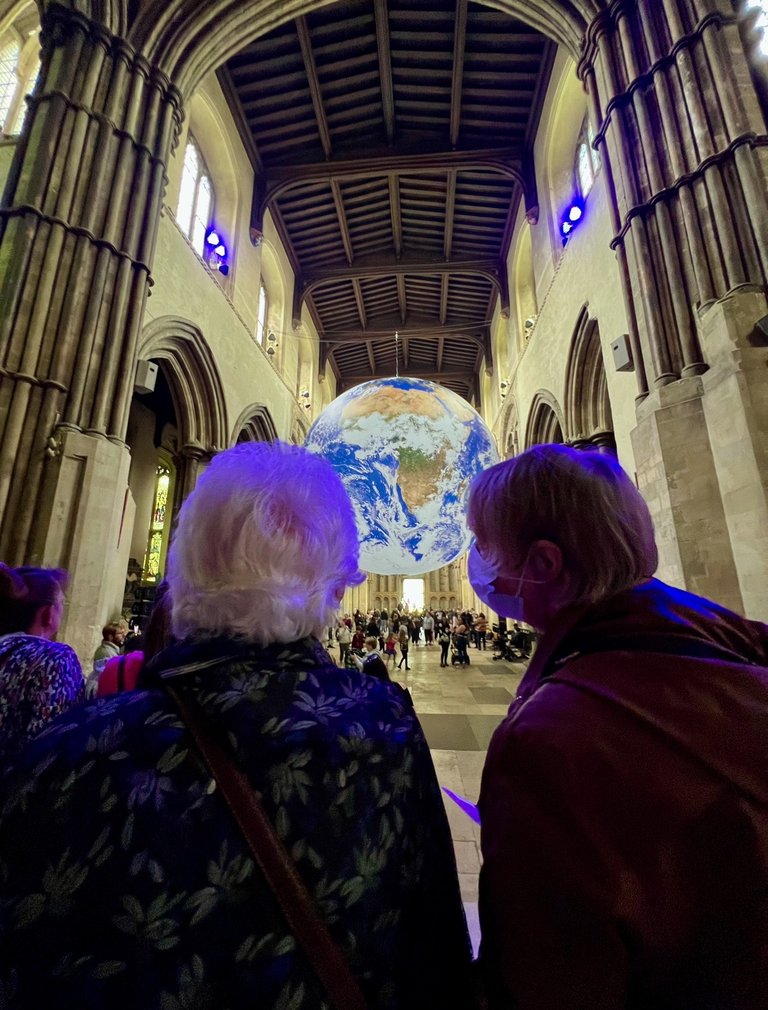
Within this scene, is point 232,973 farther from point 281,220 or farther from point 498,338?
point 498,338

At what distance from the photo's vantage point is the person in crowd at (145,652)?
1.44 meters

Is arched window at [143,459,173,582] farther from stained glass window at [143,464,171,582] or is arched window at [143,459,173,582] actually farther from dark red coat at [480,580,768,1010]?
dark red coat at [480,580,768,1010]

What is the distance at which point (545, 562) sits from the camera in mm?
864

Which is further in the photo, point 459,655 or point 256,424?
point 256,424

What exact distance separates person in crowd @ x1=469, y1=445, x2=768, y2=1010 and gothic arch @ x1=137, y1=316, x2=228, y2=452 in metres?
8.71

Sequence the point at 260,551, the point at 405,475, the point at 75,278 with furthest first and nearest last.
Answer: the point at 75,278
the point at 405,475
the point at 260,551

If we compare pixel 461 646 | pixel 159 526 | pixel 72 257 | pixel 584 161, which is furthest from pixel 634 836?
pixel 159 526

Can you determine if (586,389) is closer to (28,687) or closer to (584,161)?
(584,161)

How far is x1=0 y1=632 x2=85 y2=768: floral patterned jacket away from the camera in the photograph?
1446 millimetres

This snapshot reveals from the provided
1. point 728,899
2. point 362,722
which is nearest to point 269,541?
point 362,722

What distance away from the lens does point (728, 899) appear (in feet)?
1.95

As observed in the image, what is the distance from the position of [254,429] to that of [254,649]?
1156cm

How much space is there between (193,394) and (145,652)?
8.77 metres

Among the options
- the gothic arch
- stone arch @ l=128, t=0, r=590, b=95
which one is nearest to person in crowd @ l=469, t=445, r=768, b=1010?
the gothic arch
